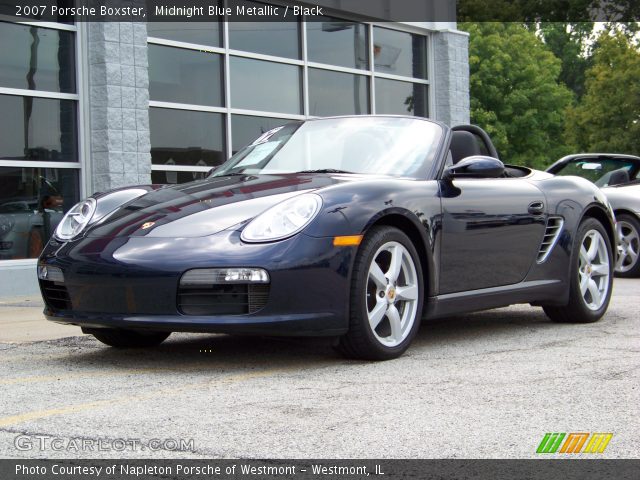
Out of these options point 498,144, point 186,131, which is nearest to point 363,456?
point 186,131

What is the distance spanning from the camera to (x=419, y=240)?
5.42 meters

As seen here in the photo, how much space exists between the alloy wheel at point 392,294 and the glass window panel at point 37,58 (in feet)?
22.1

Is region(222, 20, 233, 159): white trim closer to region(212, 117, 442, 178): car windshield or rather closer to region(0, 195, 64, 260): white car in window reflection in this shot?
region(0, 195, 64, 260): white car in window reflection

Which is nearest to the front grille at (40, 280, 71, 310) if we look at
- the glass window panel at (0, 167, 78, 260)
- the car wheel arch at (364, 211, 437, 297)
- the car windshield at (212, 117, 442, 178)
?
the car windshield at (212, 117, 442, 178)

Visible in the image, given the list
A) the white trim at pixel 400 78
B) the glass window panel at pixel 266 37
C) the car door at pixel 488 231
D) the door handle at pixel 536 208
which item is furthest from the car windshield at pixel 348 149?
the white trim at pixel 400 78

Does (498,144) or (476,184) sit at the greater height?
(498,144)

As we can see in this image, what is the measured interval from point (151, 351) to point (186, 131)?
733 cm

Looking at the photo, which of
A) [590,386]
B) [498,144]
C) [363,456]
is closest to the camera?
[363,456]

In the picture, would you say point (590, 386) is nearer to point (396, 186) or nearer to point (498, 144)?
point (396, 186)

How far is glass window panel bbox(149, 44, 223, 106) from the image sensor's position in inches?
488

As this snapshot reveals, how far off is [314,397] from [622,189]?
27.4 feet

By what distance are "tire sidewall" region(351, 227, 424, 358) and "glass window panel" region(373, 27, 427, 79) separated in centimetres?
1105

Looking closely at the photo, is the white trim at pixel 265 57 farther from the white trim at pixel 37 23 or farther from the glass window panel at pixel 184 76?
the white trim at pixel 37 23

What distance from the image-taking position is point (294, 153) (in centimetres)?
600
